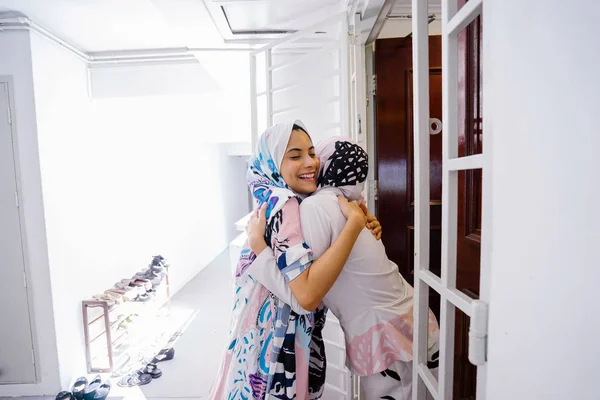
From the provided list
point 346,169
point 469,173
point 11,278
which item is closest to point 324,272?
point 346,169

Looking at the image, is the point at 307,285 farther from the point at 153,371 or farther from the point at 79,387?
the point at 79,387

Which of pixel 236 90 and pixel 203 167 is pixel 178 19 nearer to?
pixel 236 90

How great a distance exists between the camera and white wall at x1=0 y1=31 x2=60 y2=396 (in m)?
2.05

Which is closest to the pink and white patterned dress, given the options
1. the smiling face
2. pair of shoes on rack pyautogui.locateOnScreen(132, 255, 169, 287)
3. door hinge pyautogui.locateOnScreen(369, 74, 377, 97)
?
the smiling face

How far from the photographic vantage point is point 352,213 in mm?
897

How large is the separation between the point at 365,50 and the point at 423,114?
46.5 inches

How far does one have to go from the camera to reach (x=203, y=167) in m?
5.15

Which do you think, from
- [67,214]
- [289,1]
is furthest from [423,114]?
[67,214]

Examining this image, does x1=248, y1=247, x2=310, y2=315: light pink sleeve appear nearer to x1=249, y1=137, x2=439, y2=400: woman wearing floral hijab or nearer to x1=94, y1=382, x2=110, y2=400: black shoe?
x1=249, y1=137, x2=439, y2=400: woman wearing floral hijab

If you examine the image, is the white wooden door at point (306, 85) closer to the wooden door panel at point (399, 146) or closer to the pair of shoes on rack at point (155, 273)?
the wooden door panel at point (399, 146)

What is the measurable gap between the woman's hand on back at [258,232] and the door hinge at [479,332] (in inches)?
24.1

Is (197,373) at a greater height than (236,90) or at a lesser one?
lesser

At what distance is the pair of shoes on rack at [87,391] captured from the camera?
201cm

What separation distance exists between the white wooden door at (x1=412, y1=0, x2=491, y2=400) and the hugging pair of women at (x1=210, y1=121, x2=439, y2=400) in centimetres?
12
